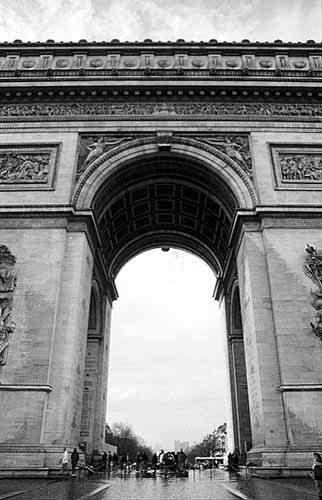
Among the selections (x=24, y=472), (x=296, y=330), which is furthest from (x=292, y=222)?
(x=24, y=472)

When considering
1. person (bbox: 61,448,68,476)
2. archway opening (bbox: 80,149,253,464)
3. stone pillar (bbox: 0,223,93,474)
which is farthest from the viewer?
archway opening (bbox: 80,149,253,464)

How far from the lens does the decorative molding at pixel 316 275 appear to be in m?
14.9

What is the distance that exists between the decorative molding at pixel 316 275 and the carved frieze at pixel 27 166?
37.0 ft

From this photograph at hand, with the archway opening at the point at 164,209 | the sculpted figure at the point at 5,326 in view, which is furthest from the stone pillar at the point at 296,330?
the sculpted figure at the point at 5,326

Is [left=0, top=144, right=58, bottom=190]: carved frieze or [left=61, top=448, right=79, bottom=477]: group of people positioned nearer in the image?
[left=61, top=448, right=79, bottom=477]: group of people

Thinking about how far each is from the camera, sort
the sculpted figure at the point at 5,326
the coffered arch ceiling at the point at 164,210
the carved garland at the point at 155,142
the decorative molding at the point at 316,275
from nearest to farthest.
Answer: the sculpted figure at the point at 5,326, the decorative molding at the point at 316,275, the carved garland at the point at 155,142, the coffered arch ceiling at the point at 164,210

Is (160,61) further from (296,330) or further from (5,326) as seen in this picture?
(5,326)

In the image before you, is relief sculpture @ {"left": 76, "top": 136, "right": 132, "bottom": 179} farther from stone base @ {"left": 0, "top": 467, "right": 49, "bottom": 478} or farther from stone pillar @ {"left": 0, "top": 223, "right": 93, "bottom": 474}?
stone base @ {"left": 0, "top": 467, "right": 49, "bottom": 478}

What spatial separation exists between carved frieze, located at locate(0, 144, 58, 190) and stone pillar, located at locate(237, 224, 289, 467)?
909cm

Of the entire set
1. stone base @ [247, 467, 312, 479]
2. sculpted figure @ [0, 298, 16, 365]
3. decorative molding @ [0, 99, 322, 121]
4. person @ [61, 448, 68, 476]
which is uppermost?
decorative molding @ [0, 99, 322, 121]

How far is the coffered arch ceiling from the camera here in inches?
767

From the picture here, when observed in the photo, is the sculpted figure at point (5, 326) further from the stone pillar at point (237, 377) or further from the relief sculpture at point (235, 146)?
the stone pillar at point (237, 377)

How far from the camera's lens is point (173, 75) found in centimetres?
2003

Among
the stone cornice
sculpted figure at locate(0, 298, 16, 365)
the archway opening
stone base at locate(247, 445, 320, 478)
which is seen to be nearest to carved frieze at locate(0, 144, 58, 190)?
the archway opening
